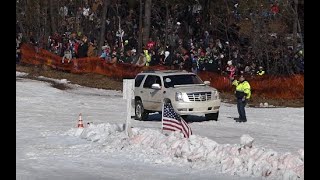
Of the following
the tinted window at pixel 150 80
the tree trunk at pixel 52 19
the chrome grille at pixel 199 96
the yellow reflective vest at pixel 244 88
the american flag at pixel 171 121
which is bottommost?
the american flag at pixel 171 121

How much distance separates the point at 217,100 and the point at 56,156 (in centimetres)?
804

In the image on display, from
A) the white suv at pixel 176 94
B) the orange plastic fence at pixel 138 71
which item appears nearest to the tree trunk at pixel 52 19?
the orange plastic fence at pixel 138 71

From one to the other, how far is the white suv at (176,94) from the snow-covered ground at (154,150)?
1.58 ft

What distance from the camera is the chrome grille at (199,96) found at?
19.7 metres

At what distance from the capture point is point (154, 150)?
13.5m

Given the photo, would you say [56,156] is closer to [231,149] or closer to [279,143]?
[231,149]

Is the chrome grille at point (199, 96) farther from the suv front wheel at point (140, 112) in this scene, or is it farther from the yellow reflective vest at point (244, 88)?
the suv front wheel at point (140, 112)

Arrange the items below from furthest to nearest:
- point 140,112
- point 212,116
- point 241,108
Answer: point 140,112 < point 241,108 < point 212,116

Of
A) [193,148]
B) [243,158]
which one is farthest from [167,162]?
[243,158]

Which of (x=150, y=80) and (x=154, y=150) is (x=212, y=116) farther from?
(x=154, y=150)

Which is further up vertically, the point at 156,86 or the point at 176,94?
the point at 156,86

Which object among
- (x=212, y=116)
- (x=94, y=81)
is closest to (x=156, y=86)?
(x=212, y=116)

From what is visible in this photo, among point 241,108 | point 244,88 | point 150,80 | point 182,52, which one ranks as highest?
point 182,52

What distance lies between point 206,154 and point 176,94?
24.5 feet
